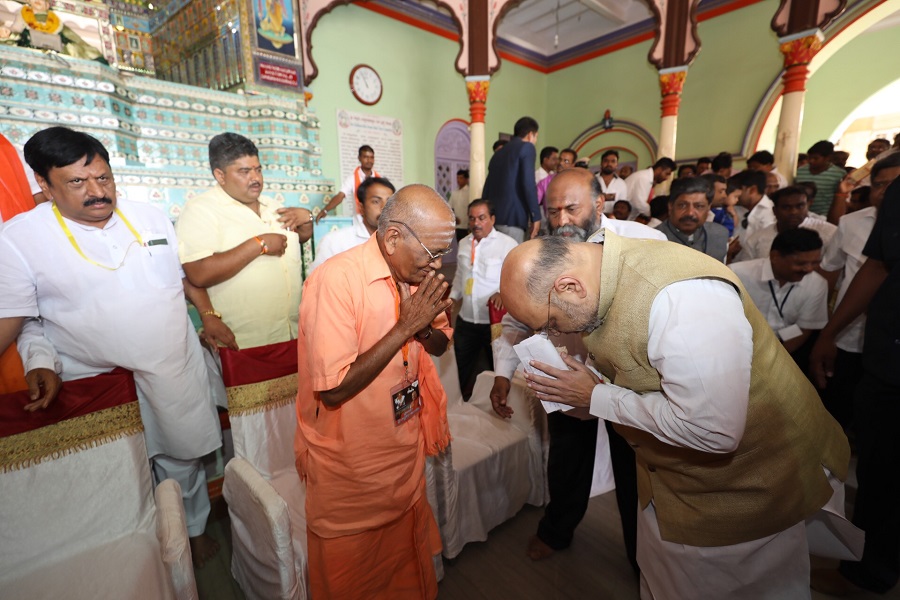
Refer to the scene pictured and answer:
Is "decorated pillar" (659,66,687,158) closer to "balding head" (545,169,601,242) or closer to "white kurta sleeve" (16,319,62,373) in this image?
"balding head" (545,169,601,242)

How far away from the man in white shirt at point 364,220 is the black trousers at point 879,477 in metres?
2.68

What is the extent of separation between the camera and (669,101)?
27.1 ft

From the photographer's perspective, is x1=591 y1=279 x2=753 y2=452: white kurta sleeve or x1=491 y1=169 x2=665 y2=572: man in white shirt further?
x1=491 y1=169 x2=665 y2=572: man in white shirt

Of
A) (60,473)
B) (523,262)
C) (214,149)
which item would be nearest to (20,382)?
(60,473)

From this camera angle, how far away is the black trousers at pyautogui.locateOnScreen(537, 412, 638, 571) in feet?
6.51

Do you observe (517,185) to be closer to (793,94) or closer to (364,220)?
(364,220)

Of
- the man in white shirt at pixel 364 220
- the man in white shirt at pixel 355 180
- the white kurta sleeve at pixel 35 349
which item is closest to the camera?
the white kurta sleeve at pixel 35 349

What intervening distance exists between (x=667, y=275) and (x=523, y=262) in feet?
1.24

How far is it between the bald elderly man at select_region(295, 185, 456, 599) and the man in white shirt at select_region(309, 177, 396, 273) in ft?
4.72

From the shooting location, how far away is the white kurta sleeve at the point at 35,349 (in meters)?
1.62

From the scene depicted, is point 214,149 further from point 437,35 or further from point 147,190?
point 437,35

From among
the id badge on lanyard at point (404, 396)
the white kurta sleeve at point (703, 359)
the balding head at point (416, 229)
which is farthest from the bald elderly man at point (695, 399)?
the id badge on lanyard at point (404, 396)

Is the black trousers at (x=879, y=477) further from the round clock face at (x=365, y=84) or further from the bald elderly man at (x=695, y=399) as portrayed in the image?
the round clock face at (x=365, y=84)

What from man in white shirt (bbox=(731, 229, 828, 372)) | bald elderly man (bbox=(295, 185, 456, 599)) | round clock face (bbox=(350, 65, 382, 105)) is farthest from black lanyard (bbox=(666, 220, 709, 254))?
round clock face (bbox=(350, 65, 382, 105))
